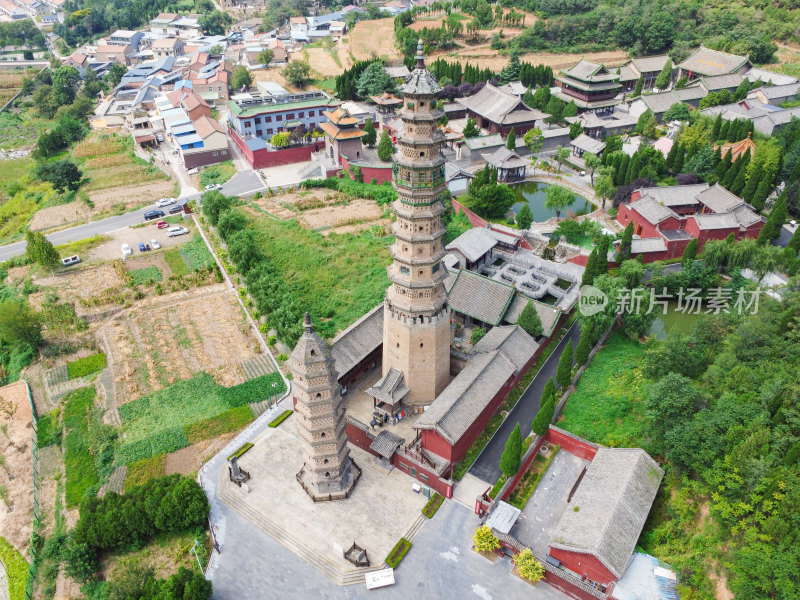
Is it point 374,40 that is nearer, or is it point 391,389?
point 391,389

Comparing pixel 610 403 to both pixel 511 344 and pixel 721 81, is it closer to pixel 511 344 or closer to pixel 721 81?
pixel 511 344

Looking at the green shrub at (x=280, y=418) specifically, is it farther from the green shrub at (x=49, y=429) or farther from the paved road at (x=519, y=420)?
the green shrub at (x=49, y=429)

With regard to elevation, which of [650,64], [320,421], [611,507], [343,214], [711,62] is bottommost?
[343,214]

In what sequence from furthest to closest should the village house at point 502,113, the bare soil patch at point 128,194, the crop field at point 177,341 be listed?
the village house at point 502,113
the bare soil patch at point 128,194
the crop field at point 177,341

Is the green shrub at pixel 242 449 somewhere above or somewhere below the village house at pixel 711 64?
below

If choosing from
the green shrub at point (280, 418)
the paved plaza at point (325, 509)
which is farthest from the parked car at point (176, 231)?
the paved plaza at point (325, 509)

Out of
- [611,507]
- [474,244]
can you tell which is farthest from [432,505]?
[474,244]
